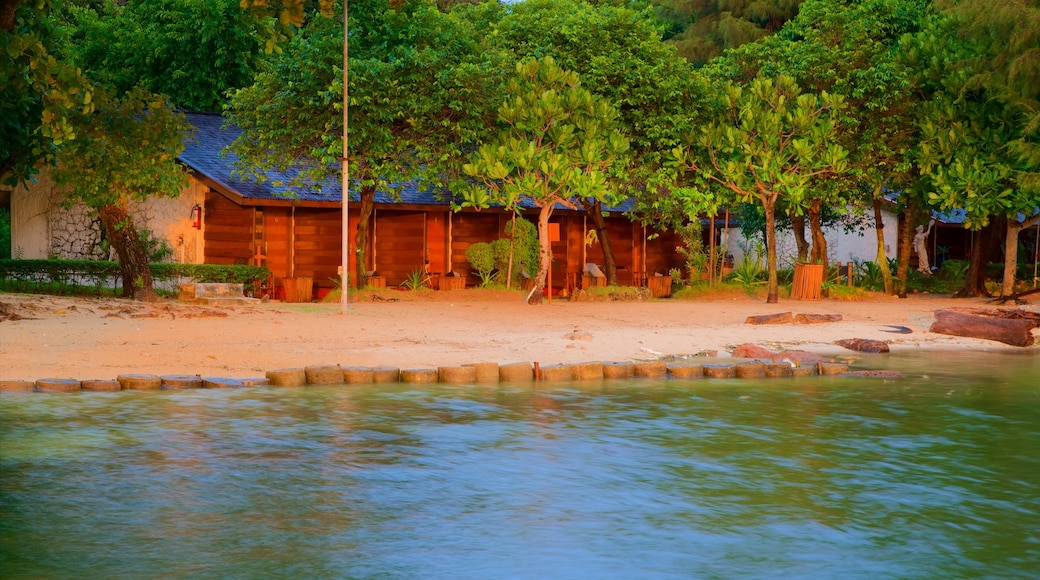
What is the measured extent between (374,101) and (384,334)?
372 inches

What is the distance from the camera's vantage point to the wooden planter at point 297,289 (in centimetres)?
2875

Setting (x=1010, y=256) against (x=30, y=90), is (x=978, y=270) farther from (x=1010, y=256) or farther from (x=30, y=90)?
(x=30, y=90)

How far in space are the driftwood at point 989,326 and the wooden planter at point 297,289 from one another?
1463 cm

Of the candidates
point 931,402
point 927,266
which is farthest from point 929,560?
point 927,266

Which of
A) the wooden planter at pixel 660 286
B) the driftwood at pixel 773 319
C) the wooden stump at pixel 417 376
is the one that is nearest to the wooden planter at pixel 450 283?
the wooden planter at pixel 660 286

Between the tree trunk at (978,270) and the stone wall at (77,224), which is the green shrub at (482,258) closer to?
the stone wall at (77,224)

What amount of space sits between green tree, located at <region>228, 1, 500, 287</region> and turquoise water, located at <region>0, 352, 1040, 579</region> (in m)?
13.9

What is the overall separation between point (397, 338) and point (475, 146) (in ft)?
45.3

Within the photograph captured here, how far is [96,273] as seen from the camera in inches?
1112

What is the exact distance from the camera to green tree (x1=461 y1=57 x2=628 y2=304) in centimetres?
2686

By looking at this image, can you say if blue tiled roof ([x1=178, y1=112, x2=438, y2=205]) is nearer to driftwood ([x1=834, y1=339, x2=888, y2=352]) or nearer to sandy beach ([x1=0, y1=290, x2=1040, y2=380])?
sandy beach ([x1=0, y1=290, x2=1040, y2=380])

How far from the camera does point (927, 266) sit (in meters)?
42.7

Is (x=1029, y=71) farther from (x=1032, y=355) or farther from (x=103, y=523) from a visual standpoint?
(x=103, y=523)

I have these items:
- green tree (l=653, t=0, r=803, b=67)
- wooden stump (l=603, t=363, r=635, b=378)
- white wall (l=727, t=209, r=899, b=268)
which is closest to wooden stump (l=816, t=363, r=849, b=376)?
wooden stump (l=603, t=363, r=635, b=378)
